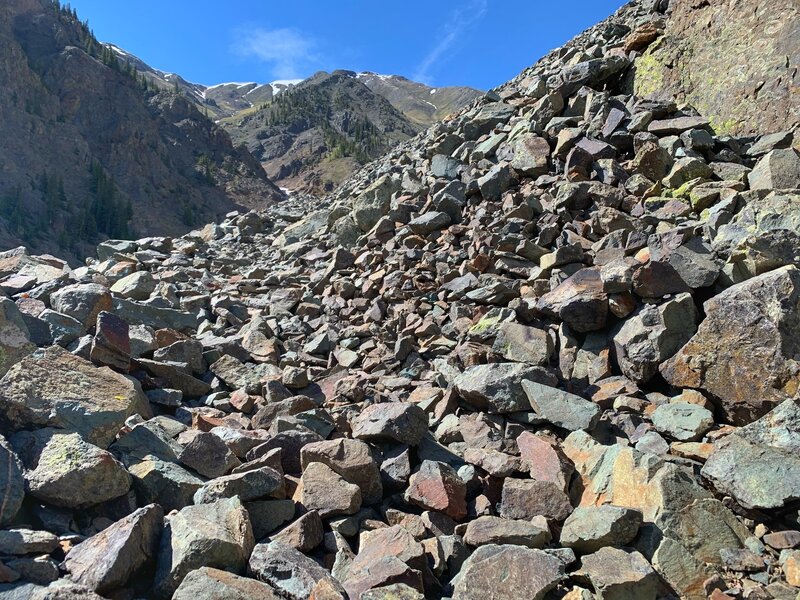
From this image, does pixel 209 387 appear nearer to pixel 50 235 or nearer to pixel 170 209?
pixel 50 235

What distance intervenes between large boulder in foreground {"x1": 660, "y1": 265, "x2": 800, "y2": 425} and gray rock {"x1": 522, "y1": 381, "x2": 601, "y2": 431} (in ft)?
3.15

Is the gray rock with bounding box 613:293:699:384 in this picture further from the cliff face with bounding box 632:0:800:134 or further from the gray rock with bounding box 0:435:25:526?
the gray rock with bounding box 0:435:25:526

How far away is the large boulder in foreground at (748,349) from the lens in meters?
4.85

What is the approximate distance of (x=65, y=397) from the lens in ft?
15.3

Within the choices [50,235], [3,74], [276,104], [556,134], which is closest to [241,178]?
[3,74]

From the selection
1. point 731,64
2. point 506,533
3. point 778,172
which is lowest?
point 506,533

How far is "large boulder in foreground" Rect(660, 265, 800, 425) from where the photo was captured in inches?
191

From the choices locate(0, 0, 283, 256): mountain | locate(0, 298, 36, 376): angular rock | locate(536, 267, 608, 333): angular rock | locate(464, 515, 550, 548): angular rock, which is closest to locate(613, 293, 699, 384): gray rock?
locate(536, 267, 608, 333): angular rock

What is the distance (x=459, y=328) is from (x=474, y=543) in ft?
13.7

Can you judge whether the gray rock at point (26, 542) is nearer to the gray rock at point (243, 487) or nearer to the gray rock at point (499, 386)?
the gray rock at point (243, 487)

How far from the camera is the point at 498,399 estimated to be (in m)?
5.63

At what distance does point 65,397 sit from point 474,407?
3.96m

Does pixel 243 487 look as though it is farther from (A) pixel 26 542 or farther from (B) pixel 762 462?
(B) pixel 762 462

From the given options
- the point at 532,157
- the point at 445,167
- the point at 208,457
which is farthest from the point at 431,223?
the point at 208,457
